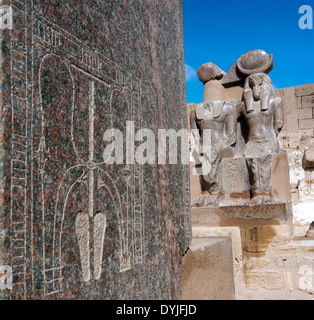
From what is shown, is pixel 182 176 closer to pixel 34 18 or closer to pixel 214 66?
pixel 34 18

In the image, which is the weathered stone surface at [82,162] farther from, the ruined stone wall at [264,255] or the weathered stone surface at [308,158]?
the weathered stone surface at [308,158]

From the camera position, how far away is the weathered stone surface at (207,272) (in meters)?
2.18

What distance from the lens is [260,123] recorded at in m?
4.95

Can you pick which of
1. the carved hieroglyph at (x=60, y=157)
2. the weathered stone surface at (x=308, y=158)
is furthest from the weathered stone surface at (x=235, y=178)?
the carved hieroglyph at (x=60, y=157)

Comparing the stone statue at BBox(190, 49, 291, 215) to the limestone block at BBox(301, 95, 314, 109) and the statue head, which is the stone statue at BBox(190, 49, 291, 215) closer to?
the statue head

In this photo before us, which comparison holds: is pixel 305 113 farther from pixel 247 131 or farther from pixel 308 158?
pixel 247 131

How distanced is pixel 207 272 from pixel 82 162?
1.27 m

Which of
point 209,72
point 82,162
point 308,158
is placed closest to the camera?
point 82,162

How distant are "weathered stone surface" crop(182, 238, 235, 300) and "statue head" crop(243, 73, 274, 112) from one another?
2.83m

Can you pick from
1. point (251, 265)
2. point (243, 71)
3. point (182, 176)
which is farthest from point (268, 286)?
point (243, 71)

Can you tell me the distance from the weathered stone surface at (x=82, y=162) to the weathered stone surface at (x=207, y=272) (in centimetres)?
8

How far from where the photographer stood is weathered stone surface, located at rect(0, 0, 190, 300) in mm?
1054

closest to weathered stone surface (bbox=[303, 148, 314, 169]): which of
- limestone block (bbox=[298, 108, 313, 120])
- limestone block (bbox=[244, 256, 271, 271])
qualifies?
limestone block (bbox=[298, 108, 313, 120])

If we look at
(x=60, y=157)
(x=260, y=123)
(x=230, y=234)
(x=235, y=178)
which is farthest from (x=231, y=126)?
(x=60, y=157)
